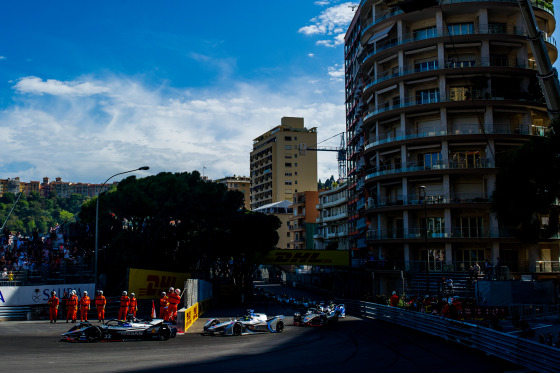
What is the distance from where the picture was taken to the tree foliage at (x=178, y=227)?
138ft

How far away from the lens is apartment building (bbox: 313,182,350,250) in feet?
263

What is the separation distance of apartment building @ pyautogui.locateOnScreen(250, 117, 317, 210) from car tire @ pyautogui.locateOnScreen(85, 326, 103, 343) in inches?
3998

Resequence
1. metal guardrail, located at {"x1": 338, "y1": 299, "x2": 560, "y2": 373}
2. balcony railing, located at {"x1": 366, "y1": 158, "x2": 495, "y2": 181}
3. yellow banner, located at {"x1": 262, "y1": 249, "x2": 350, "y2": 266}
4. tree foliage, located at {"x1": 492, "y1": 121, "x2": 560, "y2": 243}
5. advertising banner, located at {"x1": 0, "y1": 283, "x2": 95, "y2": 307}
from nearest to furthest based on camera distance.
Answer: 1. metal guardrail, located at {"x1": 338, "y1": 299, "x2": 560, "y2": 373}
2. advertising banner, located at {"x1": 0, "y1": 283, "x2": 95, "y2": 307}
3. tree foliage, located at {"x1": 492, "y1": 121, "x2": 560, "y2": 243}
4. balcony railing, located at {"x1": 366, "y1": 158, "x2": 495, "y2": 181}
5. yellow banner, located at {"x1": 262, "y1": 249, "x2": 350, "y2": 266}

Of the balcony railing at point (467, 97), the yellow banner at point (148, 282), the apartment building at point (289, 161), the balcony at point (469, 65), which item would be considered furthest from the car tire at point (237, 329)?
the apartment building at point (289, 161)

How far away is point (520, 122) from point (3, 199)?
146025 millimetres

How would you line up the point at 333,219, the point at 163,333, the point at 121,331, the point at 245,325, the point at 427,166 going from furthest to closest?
the point at 333,219, the point at 427,166, the point at 245,325, the point at 163,333, the point at 121,331

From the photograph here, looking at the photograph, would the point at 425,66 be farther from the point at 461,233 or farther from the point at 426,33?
the point at 461,233

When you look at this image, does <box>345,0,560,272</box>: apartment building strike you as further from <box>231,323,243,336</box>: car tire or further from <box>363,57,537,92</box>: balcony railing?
<box>231,323,243,336</box>: car tire

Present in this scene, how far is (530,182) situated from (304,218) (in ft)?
224

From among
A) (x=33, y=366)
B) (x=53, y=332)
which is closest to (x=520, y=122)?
(x=53, y=332)

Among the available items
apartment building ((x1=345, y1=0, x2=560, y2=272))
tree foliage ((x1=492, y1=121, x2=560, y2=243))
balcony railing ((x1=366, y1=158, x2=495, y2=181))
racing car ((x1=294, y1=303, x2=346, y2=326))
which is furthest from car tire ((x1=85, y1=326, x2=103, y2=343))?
balcony railing ((x1=366, y1=158, x2=495, y2=181))

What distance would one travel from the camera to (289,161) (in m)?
121

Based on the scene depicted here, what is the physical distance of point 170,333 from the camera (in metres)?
20.6

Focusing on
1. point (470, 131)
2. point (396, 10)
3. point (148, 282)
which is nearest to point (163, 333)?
point (148, 282)
